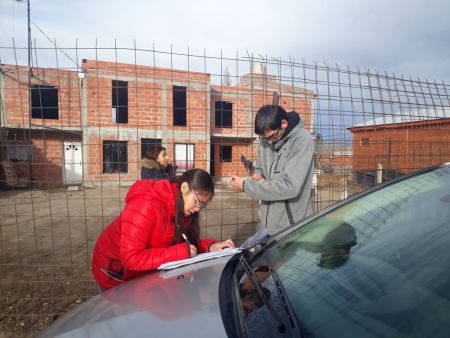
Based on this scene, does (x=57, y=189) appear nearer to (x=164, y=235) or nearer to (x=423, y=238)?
(x=164, y=235)

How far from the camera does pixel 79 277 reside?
151 inches

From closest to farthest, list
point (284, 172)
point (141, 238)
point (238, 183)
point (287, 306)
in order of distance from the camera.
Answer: point (287, 306)
point (141, 238)
point (284, 172)
point (238, 183)

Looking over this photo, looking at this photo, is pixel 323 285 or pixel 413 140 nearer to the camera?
pixel 323 285

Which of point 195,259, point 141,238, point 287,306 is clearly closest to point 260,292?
point 287,306

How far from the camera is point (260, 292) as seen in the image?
116 cm

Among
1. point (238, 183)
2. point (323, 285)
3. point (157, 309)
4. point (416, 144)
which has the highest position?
point (416, 144)

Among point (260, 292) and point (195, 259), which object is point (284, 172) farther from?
point (260, 292)

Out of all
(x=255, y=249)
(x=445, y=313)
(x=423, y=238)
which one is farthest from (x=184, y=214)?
(x=445, y=313)

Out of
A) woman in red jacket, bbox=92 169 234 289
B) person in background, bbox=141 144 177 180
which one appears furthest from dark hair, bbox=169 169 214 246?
person in background, bbox=141 144 177 180

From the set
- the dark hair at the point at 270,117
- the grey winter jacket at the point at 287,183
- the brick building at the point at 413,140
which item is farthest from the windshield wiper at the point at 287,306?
the brick building at the point at 413,140

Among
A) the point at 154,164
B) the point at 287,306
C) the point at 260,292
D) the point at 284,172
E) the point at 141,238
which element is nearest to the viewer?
the point at 287,306

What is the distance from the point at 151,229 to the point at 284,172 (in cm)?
97

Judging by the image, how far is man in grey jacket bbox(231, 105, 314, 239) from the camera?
6.72ft

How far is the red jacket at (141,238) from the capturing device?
156 cm
